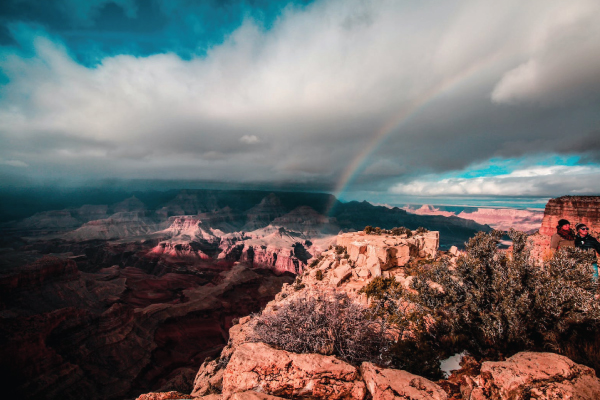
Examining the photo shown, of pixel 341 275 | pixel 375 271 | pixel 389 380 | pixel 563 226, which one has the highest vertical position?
pixel 563 226

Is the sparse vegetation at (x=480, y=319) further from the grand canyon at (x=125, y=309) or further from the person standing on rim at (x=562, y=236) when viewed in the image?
the grand canyon at (x=125, y=309)

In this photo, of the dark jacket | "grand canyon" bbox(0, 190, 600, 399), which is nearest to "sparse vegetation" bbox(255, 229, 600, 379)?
the dark jacket

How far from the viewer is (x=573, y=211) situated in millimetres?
23000

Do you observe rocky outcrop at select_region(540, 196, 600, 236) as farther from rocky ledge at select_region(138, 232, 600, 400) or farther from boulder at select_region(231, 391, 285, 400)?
boulder at select_region(231, 391, 285, 400)

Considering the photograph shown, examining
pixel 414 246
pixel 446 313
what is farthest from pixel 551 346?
pixel 414 246

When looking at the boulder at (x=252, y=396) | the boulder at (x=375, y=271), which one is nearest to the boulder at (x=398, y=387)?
the boulder at (x=252, y=396)

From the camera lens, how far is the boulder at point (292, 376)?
4.92 metres

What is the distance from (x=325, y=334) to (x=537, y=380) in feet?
16.1

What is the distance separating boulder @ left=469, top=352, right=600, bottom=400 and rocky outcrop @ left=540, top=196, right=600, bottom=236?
2735 cm

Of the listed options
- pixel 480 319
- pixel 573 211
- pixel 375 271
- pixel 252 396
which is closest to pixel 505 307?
pixel 480 319

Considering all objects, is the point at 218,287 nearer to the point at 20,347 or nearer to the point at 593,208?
the point at 20,347

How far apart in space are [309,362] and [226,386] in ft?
6.44

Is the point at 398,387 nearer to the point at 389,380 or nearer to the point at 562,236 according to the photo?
the point at 389,380

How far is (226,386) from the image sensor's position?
5.32 metres
